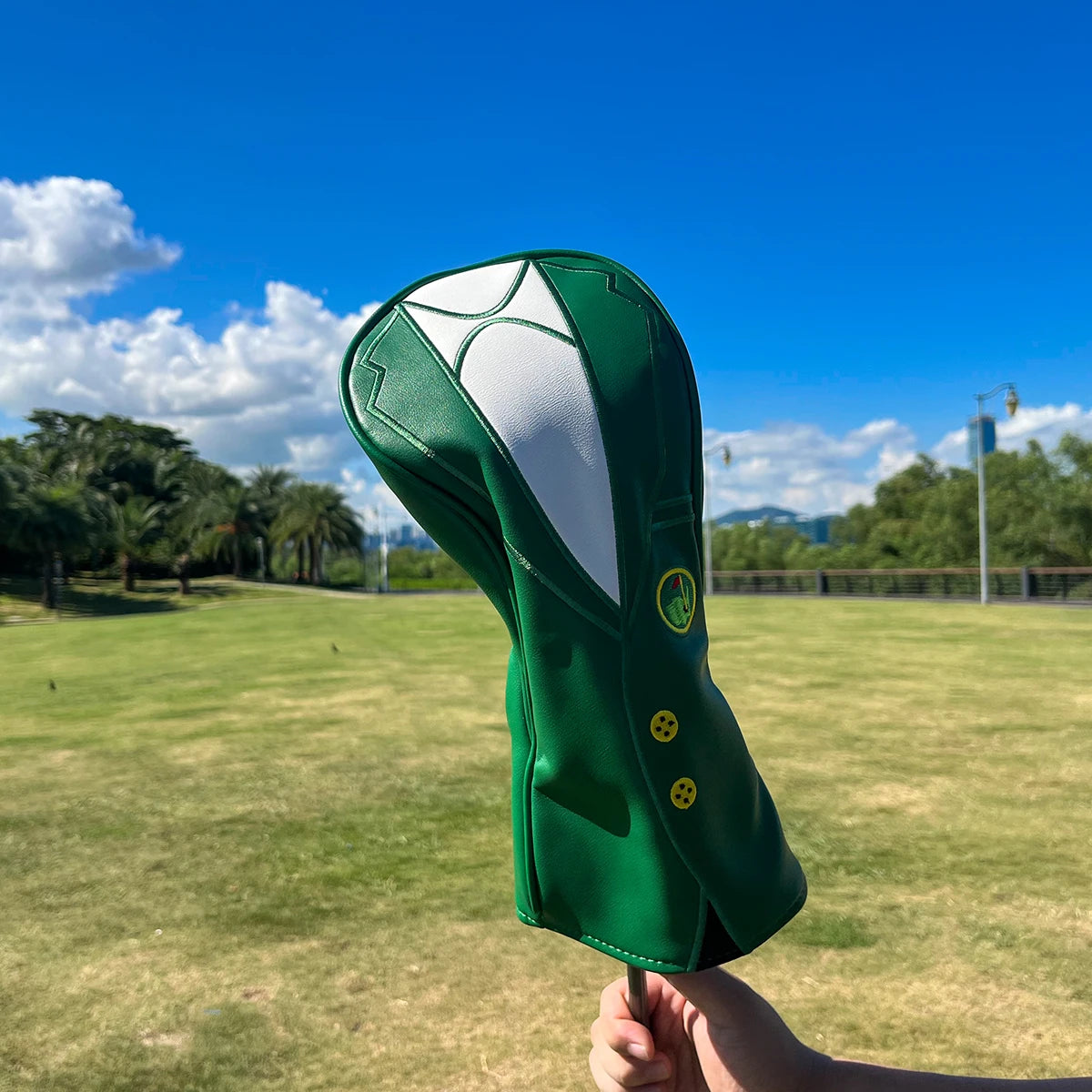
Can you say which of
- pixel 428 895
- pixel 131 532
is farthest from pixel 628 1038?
pixel 131 532

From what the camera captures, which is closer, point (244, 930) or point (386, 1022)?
point (386, 1022)

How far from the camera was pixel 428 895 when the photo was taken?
4035 mm

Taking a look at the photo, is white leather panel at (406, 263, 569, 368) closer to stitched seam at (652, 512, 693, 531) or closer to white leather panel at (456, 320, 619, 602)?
white leather panel at (456, 320, 619, 602)

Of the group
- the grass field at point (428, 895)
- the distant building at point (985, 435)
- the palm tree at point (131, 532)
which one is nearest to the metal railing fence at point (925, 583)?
the distant building at point (985, 435)

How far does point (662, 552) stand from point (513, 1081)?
2.24m

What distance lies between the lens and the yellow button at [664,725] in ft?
3.06

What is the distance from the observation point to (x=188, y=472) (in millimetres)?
58750

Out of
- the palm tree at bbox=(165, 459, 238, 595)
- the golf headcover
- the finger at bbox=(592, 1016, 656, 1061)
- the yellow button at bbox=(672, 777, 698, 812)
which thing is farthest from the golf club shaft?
the palm tree at bbox=(165, 459, 238, 595)

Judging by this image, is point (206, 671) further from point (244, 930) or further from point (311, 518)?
point (311, 518)

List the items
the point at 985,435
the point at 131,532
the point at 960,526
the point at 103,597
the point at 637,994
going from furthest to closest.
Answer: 1. the point at 960,526
2. the point at 131,532
3. the point at 103,597
4. the point at 985,435
5. the point at 637,994

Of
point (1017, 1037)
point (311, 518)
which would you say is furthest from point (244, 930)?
point (311, 518)

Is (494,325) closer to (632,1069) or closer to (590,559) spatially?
(590,559)

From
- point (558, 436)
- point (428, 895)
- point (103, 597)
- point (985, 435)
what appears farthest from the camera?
point (103, 597)

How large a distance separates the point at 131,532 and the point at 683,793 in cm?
5081
